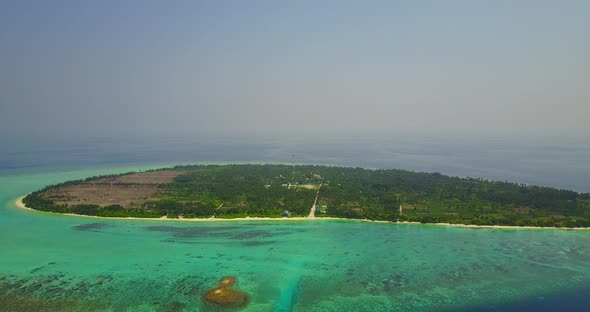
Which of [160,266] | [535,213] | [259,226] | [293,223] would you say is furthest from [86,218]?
[535,213]

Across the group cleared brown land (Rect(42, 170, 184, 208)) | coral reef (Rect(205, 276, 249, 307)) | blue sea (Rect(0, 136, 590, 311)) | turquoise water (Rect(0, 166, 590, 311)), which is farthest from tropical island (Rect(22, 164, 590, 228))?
coral reef (Rect(205, 276, 249, 307))

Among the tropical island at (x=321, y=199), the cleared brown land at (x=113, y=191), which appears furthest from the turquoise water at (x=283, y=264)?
the cleared brown land at (x=113, y=191)

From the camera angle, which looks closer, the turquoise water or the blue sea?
the blue sea

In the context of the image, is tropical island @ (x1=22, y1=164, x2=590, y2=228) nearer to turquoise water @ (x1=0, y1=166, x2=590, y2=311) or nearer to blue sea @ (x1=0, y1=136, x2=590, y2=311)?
blue sea @ (x1=0, y1=136, x2=590, y2=311)

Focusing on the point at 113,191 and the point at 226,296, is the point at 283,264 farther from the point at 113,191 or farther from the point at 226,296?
the point at 113,191

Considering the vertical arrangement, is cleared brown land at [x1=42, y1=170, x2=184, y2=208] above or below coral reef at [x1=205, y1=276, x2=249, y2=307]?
above

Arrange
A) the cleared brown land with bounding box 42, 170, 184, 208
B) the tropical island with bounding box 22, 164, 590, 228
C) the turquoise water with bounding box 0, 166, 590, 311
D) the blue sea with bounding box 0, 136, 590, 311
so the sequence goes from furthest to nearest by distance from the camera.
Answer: the cleared brown land with bounding box 42, 170, 184, 208
the tropical island with bounding box 22, 164, 590, 228
the turquoise water with bounding box 0, 166, 590, 311
the blue sea with bounding box 0, 136, 590, 311

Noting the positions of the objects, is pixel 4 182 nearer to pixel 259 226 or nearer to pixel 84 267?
pixel 84 267
